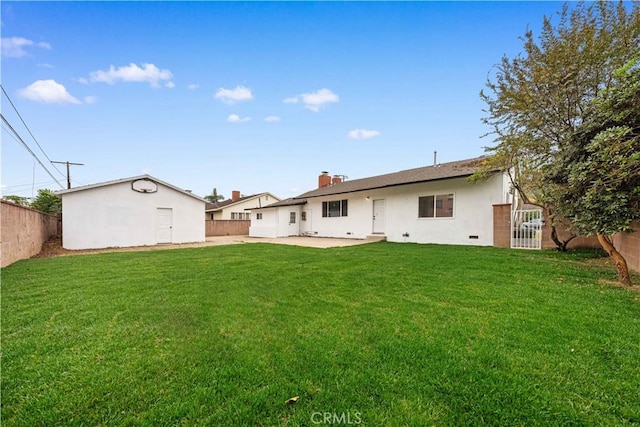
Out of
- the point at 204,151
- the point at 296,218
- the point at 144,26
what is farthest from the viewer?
the point at 296,218

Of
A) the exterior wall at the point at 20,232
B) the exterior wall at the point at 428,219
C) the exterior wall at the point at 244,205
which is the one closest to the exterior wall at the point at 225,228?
the exterior wall at the point at 244,205

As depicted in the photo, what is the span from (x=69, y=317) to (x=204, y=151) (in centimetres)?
1763

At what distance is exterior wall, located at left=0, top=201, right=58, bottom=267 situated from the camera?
789 cm

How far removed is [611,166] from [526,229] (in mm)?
6656

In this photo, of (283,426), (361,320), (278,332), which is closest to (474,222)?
(361,320)

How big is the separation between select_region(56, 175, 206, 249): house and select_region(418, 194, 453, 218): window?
13.2 meters

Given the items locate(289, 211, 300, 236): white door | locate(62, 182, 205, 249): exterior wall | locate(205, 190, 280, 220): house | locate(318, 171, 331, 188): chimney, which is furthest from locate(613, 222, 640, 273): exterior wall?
locate(205, 190, 280, 220): house

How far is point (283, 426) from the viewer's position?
1.84m

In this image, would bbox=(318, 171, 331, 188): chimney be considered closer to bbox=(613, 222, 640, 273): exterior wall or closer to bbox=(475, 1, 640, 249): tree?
bbox=(475, 1, 640, 249): tree

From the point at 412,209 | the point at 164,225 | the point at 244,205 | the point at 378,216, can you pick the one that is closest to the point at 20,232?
the point at 164,225

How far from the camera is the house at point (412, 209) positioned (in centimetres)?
1196

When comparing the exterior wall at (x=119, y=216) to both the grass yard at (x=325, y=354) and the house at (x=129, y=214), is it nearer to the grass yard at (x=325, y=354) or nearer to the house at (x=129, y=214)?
the house at (x=129, y=214)

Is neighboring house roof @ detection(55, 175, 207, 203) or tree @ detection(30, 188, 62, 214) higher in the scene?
neighboring house roof @ detection(55, 175, 207, 203)

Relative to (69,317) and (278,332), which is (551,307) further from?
(69,317)
